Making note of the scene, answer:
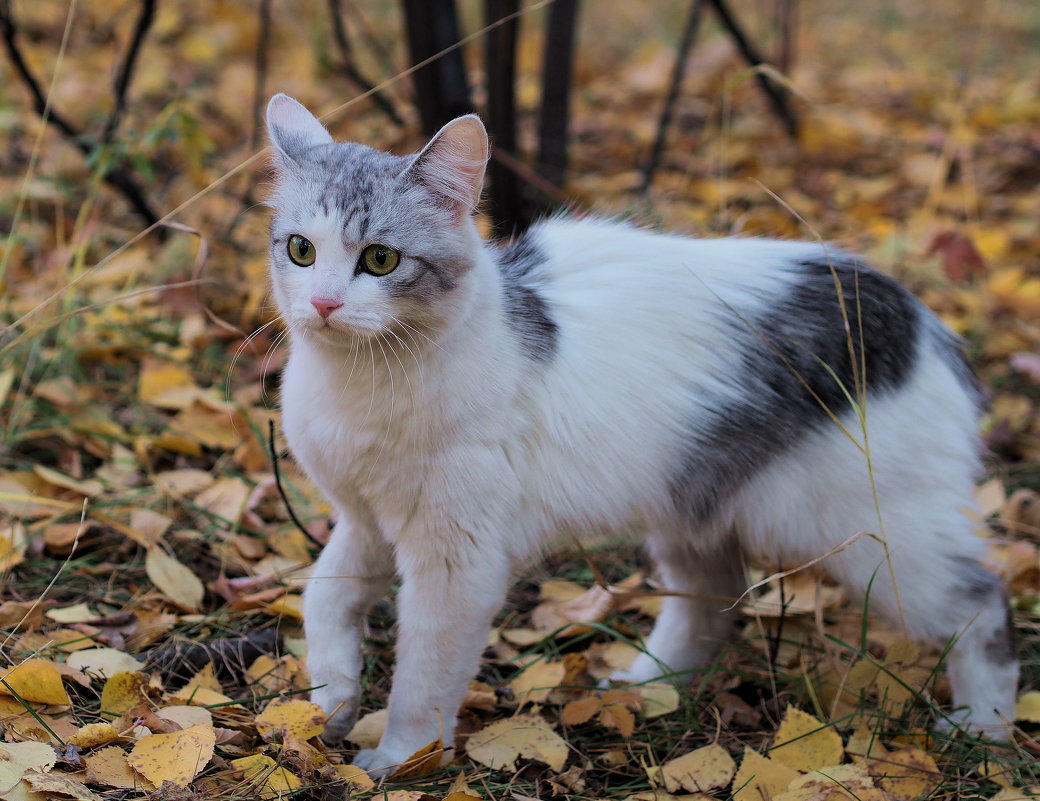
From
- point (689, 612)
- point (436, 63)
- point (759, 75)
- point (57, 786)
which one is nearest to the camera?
point (57, 786)

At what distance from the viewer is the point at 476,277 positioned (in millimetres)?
2031

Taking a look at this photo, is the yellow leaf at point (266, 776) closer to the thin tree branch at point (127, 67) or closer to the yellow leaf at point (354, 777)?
the yellow leaf at point (354, 777)

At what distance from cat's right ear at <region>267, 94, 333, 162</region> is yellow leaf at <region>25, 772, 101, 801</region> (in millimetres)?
1173

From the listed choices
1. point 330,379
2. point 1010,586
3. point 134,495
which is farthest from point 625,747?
point 134,495

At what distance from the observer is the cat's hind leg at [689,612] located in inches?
104

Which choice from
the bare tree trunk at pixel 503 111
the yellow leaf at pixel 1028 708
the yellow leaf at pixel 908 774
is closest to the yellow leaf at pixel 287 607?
the yellow leaf at pixel 908 774

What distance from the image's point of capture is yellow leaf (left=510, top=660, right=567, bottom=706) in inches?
95.6

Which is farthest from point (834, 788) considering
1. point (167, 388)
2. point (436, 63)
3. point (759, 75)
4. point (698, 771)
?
point (759, 75)

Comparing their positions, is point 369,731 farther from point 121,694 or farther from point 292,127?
point 292,127

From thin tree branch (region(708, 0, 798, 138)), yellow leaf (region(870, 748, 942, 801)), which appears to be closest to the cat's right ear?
yellow leaf (region(870, 748, 942, 801))

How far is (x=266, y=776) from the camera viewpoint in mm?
1901

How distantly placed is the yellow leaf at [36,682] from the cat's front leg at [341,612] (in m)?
0.48

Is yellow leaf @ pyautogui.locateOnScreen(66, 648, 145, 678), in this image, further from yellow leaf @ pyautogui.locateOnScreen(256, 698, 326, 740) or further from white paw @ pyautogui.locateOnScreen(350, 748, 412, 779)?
white paw @ pyautogui.locateOnScreen(350, 748, 412, 779)

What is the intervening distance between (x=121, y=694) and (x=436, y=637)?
2.03 ft
